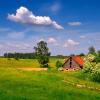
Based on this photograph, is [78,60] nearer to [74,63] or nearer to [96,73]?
[74,63]

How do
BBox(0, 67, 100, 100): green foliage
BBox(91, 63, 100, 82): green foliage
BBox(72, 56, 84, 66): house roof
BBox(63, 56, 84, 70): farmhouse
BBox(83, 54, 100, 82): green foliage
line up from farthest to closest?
BBox(72, 56, 84, 66): house roof → BBox(63, 56, 84, 70): farmhouse → BBox(83, 54, 100, 82): green foliage → BBox(91, 63, 100, 82): green foliage → BBox(0, 67, 100, 100): green foliage

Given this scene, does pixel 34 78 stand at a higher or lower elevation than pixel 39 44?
lower

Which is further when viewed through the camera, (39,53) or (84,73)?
(39,53)

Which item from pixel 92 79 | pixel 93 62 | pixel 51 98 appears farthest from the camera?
pixel 93 62

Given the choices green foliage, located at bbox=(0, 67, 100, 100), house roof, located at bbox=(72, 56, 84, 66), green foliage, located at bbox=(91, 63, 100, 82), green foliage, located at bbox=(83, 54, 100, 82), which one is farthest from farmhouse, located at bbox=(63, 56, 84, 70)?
green foliage, located at bbox=(0, 67, 100, 100)

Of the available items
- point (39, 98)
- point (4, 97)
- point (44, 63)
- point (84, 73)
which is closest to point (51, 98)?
point (39, 98)

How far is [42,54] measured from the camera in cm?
17388

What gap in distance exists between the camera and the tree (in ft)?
556

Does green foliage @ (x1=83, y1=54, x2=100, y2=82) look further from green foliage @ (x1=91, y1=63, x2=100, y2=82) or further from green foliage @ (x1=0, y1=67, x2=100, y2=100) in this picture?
green foliage @ (x1=0, y1=67, x2=100, y2=100)

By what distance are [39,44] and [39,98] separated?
14524 centimetres

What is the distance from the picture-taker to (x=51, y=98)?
117 ft

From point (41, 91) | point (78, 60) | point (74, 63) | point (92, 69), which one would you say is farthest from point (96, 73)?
point (78, 60)

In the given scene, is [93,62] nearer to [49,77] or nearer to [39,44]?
[49,77]

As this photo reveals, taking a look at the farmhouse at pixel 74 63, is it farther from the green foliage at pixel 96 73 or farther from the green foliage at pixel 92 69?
the green foliage at pixel 96 73
